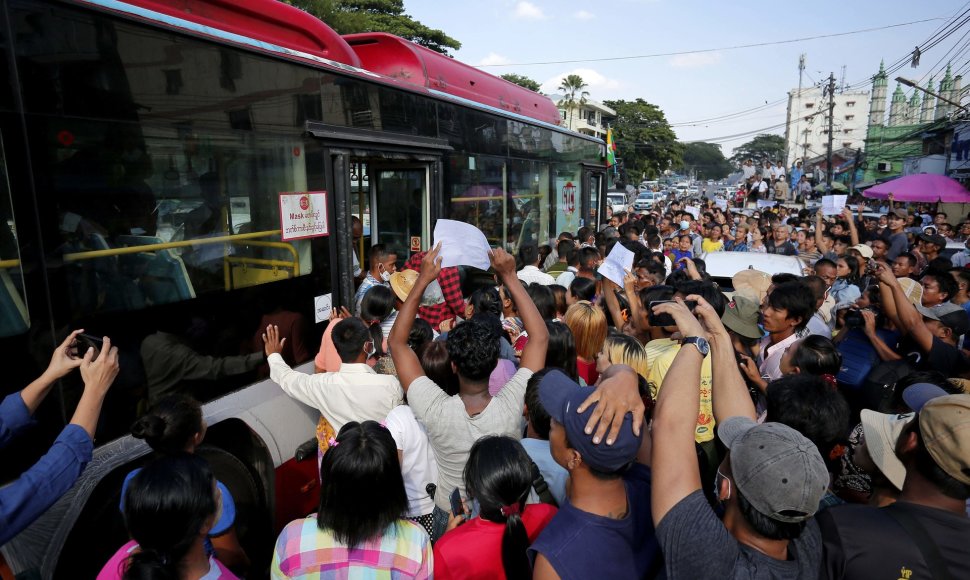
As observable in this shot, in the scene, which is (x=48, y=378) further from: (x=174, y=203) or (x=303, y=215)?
(x=303, y=215)

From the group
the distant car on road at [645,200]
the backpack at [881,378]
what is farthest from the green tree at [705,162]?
the backpack at [881,378]

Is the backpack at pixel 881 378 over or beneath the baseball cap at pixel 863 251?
beneath

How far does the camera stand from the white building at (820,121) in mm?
86500

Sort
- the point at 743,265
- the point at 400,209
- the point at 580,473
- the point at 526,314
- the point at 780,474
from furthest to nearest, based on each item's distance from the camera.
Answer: the point at 743,265 < the point at 400,209 < the point at 526,314 < the point at 580,473 < the point at 780,474

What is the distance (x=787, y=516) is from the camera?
144 cm

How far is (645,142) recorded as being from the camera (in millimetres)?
56531

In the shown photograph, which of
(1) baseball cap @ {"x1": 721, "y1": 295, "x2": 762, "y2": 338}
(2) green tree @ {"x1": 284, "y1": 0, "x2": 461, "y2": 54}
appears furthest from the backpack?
(2) green tree @ {"x1": 284, "y1": 0, "x2": 461, "y2": 54}

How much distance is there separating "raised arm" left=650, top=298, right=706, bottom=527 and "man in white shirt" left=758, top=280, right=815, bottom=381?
2.24 meters

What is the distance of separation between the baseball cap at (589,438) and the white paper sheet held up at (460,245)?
1158mm

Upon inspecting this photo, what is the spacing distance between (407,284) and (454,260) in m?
2.00

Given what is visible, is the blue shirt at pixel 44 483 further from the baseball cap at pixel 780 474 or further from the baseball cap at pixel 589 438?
the baseball cap at pixel 780 474

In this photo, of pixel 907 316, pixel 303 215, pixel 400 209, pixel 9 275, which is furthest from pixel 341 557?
pixel 400 209

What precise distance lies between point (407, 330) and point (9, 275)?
1590 mm

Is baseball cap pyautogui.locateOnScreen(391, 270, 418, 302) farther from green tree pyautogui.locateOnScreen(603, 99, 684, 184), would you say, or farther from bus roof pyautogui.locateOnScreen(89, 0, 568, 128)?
green tree pyautogui.locateOnScreen(603, 99, 684, 184)
